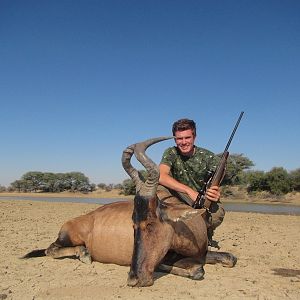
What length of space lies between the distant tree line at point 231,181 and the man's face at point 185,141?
48.7ft

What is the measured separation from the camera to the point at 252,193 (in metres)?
40.7

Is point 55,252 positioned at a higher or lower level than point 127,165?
lower

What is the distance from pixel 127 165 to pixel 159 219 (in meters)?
0.83

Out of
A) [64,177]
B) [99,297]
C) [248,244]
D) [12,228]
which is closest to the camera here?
[99,297]

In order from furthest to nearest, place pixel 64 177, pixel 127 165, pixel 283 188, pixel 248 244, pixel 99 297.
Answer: pixel 64 177 → pixel 283 188 → pixel 248 244 → pixel 127 165 → pixel 99 297

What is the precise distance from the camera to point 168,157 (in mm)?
7176

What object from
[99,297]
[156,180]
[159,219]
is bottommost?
[99,297]

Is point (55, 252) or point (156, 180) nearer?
point (156, 180)

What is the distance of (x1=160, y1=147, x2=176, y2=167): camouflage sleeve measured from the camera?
7141 millimetres

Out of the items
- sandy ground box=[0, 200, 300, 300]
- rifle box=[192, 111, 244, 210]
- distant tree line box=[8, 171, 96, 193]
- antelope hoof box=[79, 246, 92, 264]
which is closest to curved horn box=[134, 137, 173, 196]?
sandy ground box=[0, 200, 300, 300]

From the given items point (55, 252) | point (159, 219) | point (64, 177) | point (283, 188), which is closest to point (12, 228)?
point (55, 252)

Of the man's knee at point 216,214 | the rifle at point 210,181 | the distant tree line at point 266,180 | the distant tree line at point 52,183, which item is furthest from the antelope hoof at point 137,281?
the distant tree line at point 52,183

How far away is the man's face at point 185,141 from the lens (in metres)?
6.86

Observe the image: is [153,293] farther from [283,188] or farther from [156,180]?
[283,188]
